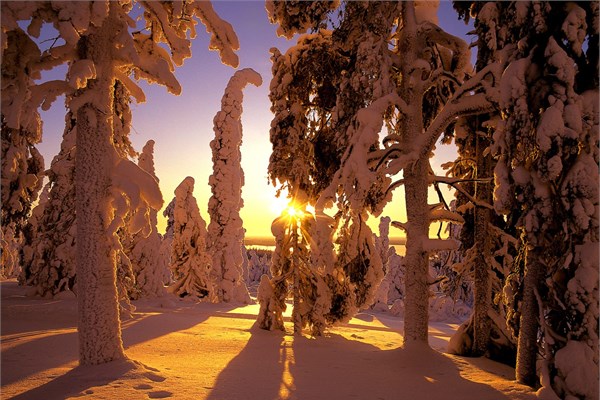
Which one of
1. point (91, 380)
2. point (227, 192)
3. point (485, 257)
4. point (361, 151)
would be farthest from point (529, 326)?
point (227, 192)

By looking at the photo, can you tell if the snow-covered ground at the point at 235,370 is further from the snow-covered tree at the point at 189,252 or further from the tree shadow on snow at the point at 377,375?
the snow-covered tree at the point at 189,252

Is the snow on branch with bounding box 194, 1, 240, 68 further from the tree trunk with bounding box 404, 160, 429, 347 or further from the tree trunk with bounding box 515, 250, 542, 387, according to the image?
the tree trunk with bounding box 515, 250, 542, 387

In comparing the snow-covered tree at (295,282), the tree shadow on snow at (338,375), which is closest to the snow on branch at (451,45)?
the snow-covered tree at (295,282)

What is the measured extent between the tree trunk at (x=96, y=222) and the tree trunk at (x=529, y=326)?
695cm

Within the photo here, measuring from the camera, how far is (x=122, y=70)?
23.2 feet

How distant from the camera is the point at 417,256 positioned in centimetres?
848

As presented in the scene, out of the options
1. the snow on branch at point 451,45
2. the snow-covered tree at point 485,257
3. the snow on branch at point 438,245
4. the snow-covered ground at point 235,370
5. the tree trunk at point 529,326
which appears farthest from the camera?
the snow-covered tree at point 485,257

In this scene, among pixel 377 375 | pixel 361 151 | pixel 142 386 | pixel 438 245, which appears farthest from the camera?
pixel 438 245

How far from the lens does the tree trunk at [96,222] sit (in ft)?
19.8

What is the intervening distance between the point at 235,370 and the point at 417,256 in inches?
178

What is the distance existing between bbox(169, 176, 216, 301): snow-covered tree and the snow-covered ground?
11965 mm

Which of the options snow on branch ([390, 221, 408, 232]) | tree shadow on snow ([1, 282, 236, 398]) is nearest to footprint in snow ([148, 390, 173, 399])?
tree shadow on snow ([1, 282, 236, 398])

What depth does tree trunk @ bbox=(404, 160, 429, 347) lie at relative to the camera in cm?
839

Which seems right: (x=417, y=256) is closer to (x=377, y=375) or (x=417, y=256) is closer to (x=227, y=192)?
(x=377, y=375)
